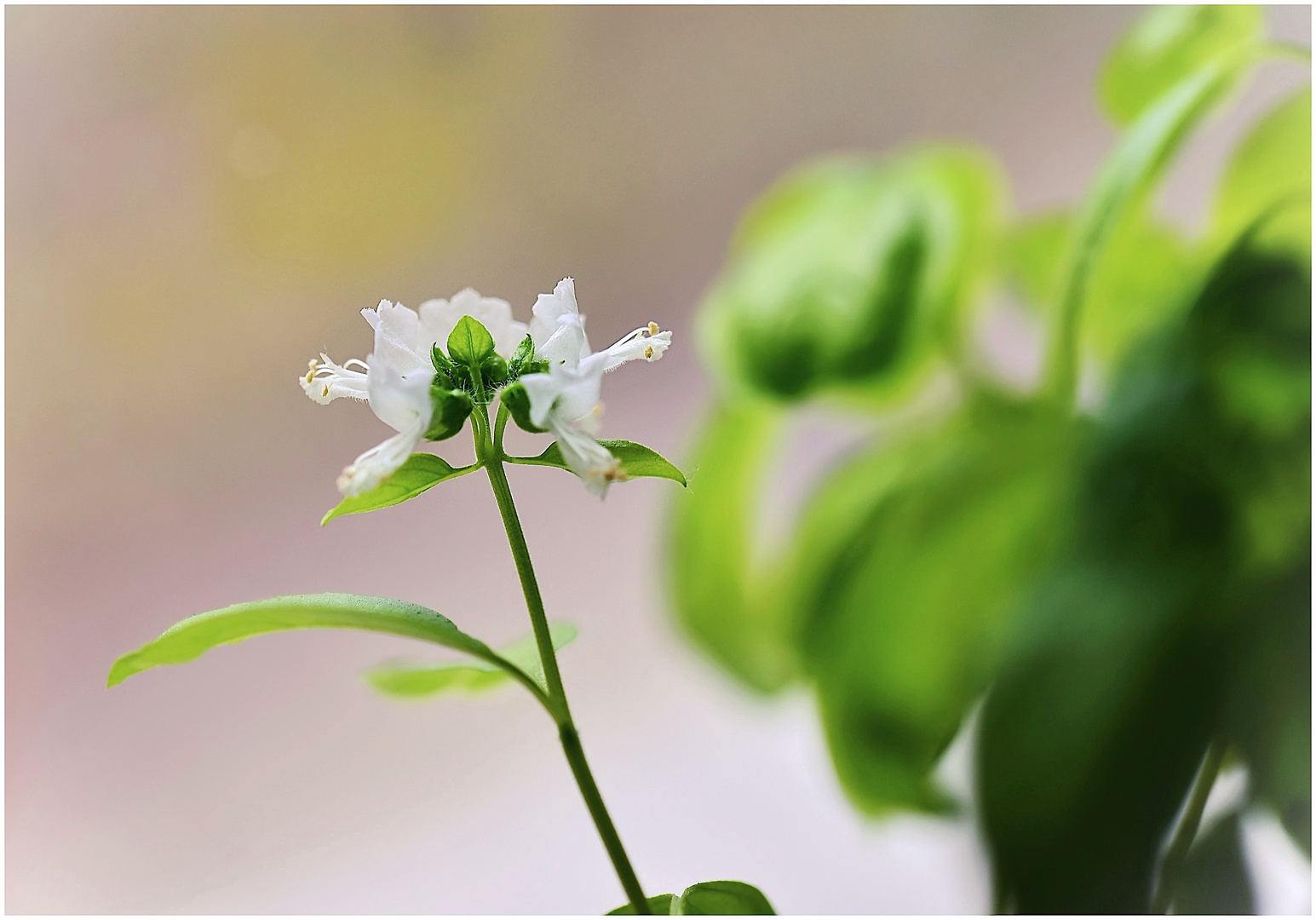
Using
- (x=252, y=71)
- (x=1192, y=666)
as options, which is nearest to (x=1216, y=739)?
(x=1192, y=666)

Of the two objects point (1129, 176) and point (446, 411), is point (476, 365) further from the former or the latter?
point (1129, 176)

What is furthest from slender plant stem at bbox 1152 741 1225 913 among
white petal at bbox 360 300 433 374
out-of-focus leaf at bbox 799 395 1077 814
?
white petal at bbox 360 300 433 374

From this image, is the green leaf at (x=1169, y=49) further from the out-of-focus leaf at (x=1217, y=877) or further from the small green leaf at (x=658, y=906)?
the small green leaf at (x=658, y=906)

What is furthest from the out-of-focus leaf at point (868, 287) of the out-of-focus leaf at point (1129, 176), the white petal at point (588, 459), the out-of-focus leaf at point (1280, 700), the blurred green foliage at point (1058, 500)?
the white petal at point (588, 459)

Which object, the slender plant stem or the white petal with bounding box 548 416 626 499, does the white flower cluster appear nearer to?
the white petal with bounding box 548 416 626 499

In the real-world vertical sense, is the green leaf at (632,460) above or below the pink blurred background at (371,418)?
below
